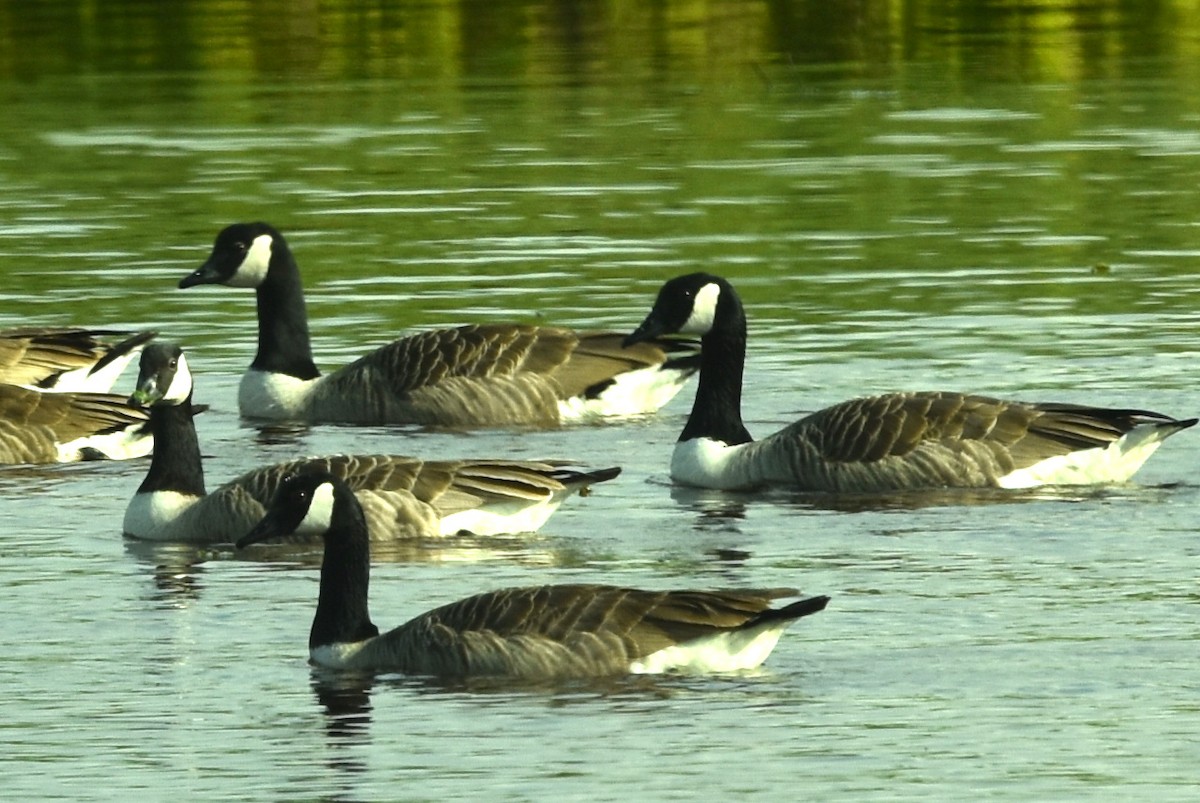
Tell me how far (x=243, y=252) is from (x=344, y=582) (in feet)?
30.1

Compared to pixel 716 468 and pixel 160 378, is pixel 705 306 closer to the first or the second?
pixel 716 468

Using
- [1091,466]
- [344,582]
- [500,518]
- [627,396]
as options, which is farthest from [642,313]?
[344,582]

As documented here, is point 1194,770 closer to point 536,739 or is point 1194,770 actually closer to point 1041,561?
point 536,739

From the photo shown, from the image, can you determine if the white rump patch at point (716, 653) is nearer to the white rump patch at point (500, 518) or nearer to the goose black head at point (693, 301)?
the white rump patch at point (500, 518)

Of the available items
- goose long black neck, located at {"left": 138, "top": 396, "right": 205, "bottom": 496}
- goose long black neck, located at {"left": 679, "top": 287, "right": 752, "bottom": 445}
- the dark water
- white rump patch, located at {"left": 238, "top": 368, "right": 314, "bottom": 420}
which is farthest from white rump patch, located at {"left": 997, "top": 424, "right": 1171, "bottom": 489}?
white rump patch, located at {"left": 238, "top": 368, "right": 314, "bottom": 420}

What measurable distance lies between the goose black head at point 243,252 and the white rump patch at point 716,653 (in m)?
10.0

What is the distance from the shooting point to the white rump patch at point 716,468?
1773 cm

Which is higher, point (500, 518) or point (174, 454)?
point (174, 454)

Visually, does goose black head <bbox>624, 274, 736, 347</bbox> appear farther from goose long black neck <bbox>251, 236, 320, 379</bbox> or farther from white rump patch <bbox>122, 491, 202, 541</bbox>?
goose long black neck <bbox>251, 236, 320, 379</bbox>

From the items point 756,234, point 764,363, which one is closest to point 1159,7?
point 756,234

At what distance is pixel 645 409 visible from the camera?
20812mm

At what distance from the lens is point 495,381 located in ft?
67.2

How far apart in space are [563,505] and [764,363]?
4539 mm

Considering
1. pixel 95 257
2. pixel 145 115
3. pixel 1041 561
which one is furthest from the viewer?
pixel 145 115
